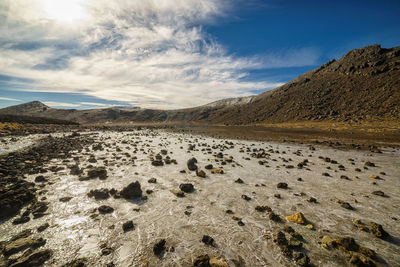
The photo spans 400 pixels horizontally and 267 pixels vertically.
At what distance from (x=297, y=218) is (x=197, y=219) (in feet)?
11.6

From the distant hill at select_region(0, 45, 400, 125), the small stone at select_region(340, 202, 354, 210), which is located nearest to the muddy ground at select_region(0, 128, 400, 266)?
the small stone at select_region(340, 202, 354, 210)

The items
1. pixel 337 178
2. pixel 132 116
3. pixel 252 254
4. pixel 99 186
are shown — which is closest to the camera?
pixel 252 254

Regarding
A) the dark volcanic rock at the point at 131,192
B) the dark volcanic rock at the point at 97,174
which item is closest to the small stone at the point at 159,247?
the dark volcanic rock at the point at 131,192

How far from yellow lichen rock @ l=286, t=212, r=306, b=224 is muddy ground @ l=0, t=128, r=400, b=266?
32 mm

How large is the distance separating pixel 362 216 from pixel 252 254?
483 centimetres

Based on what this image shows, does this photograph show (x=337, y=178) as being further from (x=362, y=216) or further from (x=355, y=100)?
(x=355, y=100)

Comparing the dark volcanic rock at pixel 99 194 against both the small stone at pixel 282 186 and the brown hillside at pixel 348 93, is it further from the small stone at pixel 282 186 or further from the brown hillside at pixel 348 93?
the brown hillside at pixel 348 93

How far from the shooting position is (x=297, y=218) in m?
5.46

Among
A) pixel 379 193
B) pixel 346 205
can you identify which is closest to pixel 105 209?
pixel 346 205

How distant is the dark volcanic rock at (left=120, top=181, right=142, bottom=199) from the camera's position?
6863mm

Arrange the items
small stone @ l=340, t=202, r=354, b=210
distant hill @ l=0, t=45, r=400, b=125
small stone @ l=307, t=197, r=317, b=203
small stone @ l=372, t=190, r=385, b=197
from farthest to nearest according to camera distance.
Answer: distant hill @ l=0, t=45, r=400, b=125
small stone @ l=372, t=190, r=385, b=197
small stone @ l=307, t=197, r=317, b=203
small stone @ l=340, t=202, r=354, b=210

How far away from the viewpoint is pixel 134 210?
6008 millimetres

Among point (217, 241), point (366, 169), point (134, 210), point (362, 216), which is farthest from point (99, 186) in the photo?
point (366, 169)

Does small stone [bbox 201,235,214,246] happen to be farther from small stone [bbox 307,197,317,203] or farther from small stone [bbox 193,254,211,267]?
small stone [bbox 307,197,317,203]
